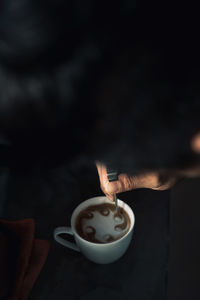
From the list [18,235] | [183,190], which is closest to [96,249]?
[18,235]

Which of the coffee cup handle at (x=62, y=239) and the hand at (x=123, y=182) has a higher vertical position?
the hand at (x=123, y=182)

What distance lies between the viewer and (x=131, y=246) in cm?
41

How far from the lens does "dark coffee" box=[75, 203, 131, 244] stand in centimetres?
40

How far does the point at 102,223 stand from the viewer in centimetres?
42

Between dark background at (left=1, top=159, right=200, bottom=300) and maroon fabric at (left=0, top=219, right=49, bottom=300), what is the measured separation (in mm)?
47

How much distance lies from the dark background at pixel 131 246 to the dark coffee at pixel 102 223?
29mm

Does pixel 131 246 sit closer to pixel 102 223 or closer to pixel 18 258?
pixel 102 223

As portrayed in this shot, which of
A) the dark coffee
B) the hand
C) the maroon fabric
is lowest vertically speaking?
the maroon fabric

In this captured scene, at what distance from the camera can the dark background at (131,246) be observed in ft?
1.20

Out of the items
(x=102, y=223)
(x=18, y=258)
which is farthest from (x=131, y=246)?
(x=18, y=258)

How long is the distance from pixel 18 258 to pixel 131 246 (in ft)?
0.54

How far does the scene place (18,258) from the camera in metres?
0.32

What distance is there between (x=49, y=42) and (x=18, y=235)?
0.99ft

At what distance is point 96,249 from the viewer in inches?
14.1
